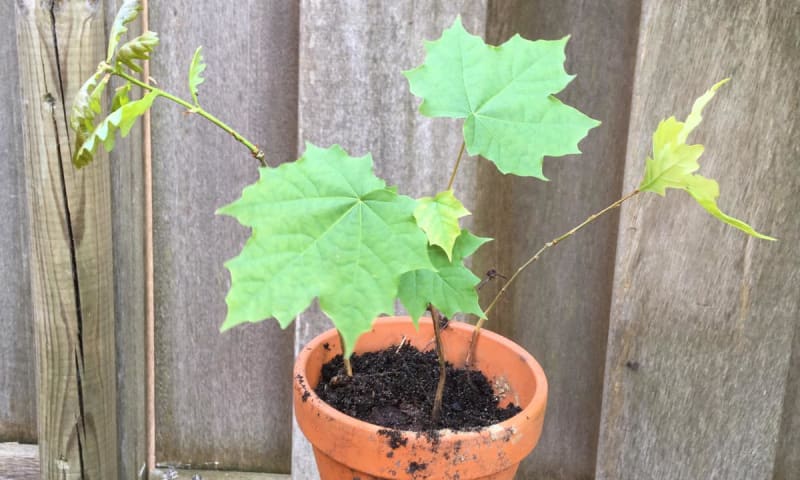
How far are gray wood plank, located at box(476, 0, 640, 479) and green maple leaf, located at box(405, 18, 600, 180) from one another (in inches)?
19.0

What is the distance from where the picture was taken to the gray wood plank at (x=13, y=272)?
1516mm

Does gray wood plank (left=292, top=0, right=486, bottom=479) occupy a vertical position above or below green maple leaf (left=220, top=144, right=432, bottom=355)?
above

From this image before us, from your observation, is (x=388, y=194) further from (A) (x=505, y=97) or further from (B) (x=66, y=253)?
(B) (x=66, y=253)

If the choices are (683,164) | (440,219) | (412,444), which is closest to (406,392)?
(412,444)

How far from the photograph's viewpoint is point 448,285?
896mm

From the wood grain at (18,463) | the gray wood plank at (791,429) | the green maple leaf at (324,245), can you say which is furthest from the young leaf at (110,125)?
the gray wood plank at (791,429)

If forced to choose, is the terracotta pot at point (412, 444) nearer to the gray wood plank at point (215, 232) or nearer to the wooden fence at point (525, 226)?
the wooden fence at point (525, 226)

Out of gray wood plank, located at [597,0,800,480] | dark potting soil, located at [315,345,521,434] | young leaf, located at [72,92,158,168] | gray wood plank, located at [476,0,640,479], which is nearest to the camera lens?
young leaf, located at [72,92,158,168]

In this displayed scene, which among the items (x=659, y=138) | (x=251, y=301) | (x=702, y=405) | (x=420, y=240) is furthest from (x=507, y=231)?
(x=251, y=301)

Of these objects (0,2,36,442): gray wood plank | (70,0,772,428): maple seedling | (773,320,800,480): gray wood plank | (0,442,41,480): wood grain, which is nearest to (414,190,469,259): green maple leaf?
(70,0,772,428): maple seedling

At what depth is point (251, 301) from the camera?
71 cm

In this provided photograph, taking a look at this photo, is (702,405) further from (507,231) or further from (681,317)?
(507,231)

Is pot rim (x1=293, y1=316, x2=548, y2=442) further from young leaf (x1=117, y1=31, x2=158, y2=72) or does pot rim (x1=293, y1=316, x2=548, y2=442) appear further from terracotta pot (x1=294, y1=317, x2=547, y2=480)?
young leaf (x1=117, y1=31, x2=158, y2=72)

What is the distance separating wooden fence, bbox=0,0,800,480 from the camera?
128 centimetres
